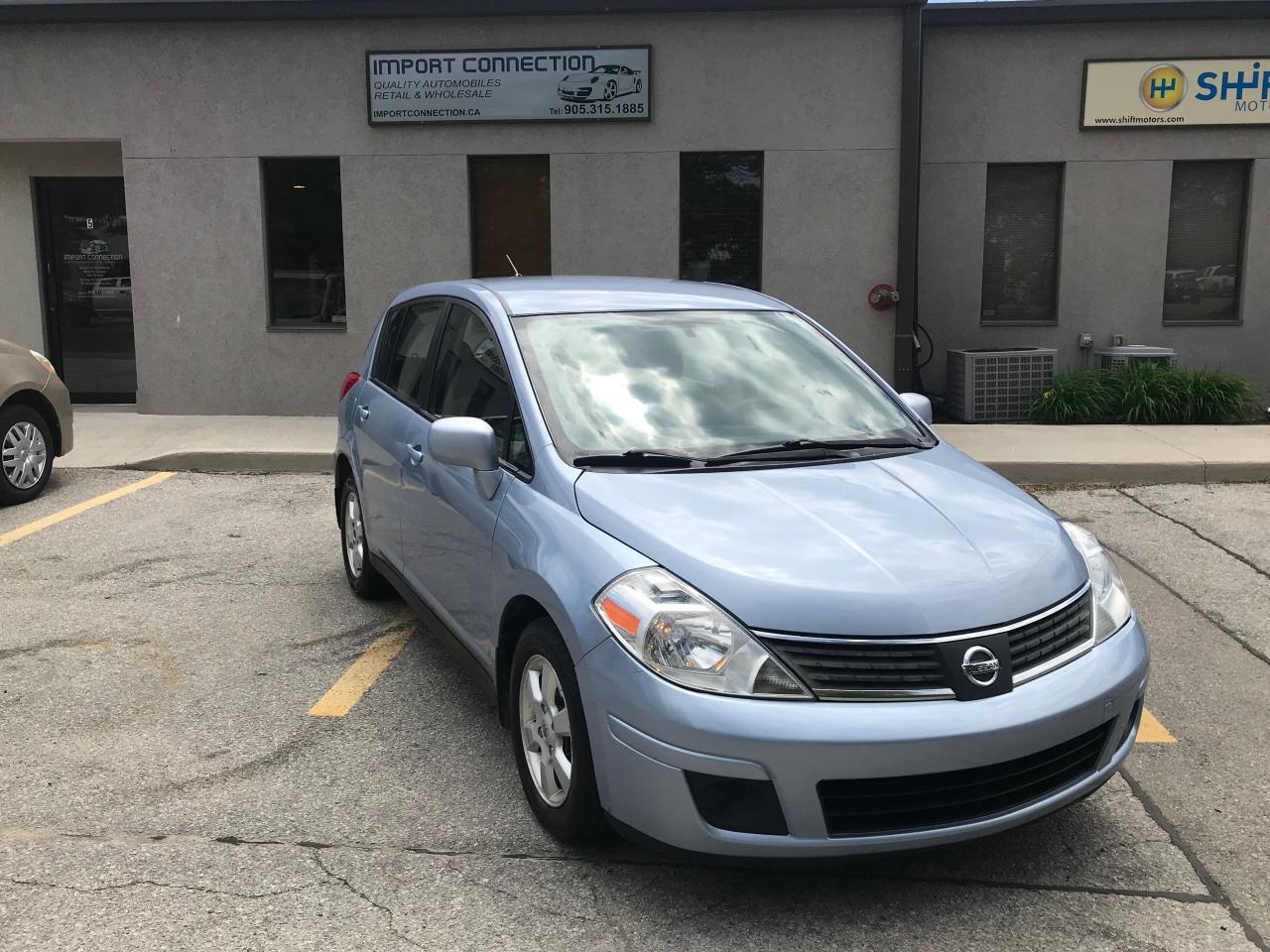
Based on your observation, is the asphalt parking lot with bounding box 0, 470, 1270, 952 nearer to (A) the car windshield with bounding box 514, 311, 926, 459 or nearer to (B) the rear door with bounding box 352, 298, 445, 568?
(B) the rear door with bounding box 352, 298, 445, 568

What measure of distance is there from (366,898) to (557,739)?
681mm

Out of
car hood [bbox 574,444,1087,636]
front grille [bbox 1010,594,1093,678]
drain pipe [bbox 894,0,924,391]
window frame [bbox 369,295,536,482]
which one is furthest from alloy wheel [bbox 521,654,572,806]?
drain pipe [bbox 894,0,924,391]

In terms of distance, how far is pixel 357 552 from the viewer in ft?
20.2

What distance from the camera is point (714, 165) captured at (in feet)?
39.8

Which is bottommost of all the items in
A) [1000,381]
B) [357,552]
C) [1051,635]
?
[357,552]

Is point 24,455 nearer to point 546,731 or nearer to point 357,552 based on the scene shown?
point 357,552

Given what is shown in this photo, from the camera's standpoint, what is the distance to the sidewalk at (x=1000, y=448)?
925 cm

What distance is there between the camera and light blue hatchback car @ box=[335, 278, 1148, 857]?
9.87 feet

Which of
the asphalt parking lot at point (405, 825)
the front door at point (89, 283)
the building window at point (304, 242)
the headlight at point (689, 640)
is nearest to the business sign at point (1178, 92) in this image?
the asphalt parking lot at point (405, 825)

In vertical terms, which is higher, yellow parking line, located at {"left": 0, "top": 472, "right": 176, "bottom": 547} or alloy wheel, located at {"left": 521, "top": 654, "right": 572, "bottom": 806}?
alloy wheel, located at {"left": 521, "top": 654, "right": 572, "bottom": 806}

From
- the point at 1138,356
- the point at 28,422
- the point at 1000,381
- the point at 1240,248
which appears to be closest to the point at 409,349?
the point at 28,422

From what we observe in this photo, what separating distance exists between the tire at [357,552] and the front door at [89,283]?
8137 millimetres

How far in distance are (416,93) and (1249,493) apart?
838 cm

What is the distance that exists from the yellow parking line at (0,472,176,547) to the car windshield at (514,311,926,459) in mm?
4879
